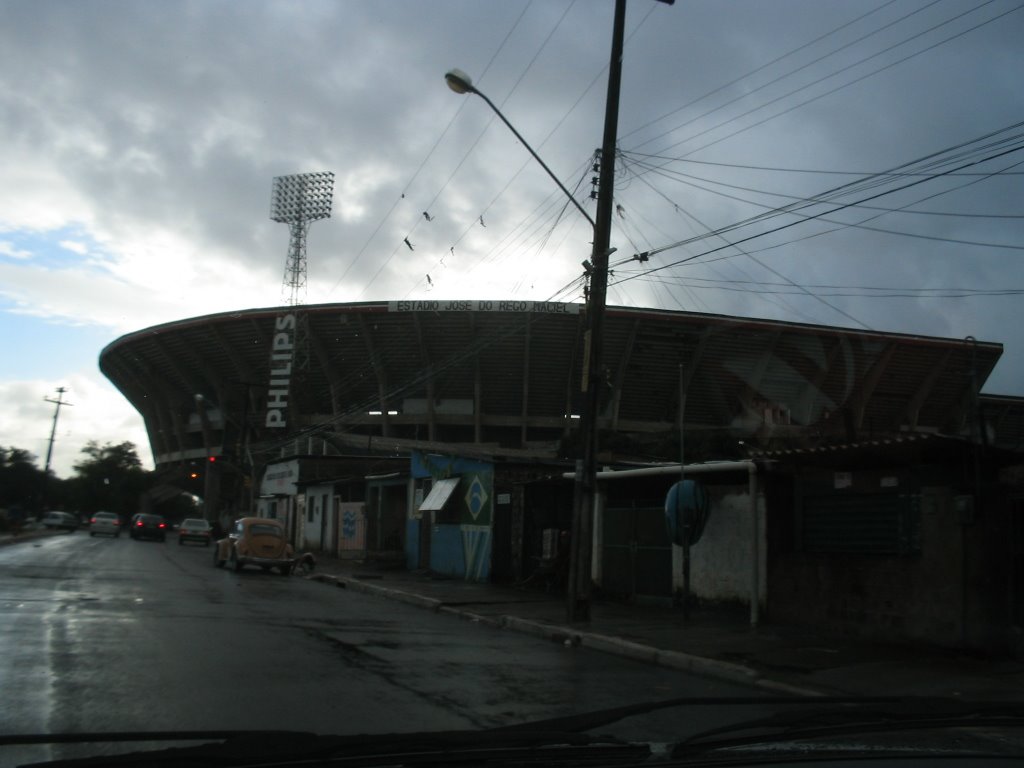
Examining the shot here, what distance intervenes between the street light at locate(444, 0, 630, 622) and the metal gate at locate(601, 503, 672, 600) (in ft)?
8.36

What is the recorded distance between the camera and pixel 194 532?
166ft

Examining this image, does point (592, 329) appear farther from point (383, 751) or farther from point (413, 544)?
point (413, 544)

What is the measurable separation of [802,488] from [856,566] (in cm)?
163

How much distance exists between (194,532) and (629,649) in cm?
4233

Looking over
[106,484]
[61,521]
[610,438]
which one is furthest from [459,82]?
[106,484]

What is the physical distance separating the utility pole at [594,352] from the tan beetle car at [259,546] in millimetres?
13753

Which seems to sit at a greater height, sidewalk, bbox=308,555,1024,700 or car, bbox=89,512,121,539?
car, bbox=89,512,121,539

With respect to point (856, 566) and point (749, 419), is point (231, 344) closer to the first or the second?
point (749, 419)

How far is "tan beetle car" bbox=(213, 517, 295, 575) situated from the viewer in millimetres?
26844

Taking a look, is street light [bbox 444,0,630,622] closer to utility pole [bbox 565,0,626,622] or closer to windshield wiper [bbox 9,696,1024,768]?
utility pole [bbox 565,0,626,622]

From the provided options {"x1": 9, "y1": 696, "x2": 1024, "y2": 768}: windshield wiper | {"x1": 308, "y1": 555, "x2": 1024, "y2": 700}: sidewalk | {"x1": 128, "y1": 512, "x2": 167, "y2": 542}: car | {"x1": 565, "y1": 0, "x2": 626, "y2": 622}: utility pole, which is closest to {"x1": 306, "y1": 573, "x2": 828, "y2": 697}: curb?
{"x1": 308, "y1": 555, "x2": 1024, "y2": 700}: sidewalk

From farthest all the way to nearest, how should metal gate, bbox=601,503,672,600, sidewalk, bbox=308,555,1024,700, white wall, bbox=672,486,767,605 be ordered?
metal gate, bbox=601,503,672,600 → white wall, bbox=672,486,767,605 → sidewalk, bbox=308,555,1024,700

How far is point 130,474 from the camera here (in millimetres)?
113312

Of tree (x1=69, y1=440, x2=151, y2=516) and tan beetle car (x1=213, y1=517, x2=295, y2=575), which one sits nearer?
tan beetle car (x1=213, y1=517, x2=295, y2=575)
